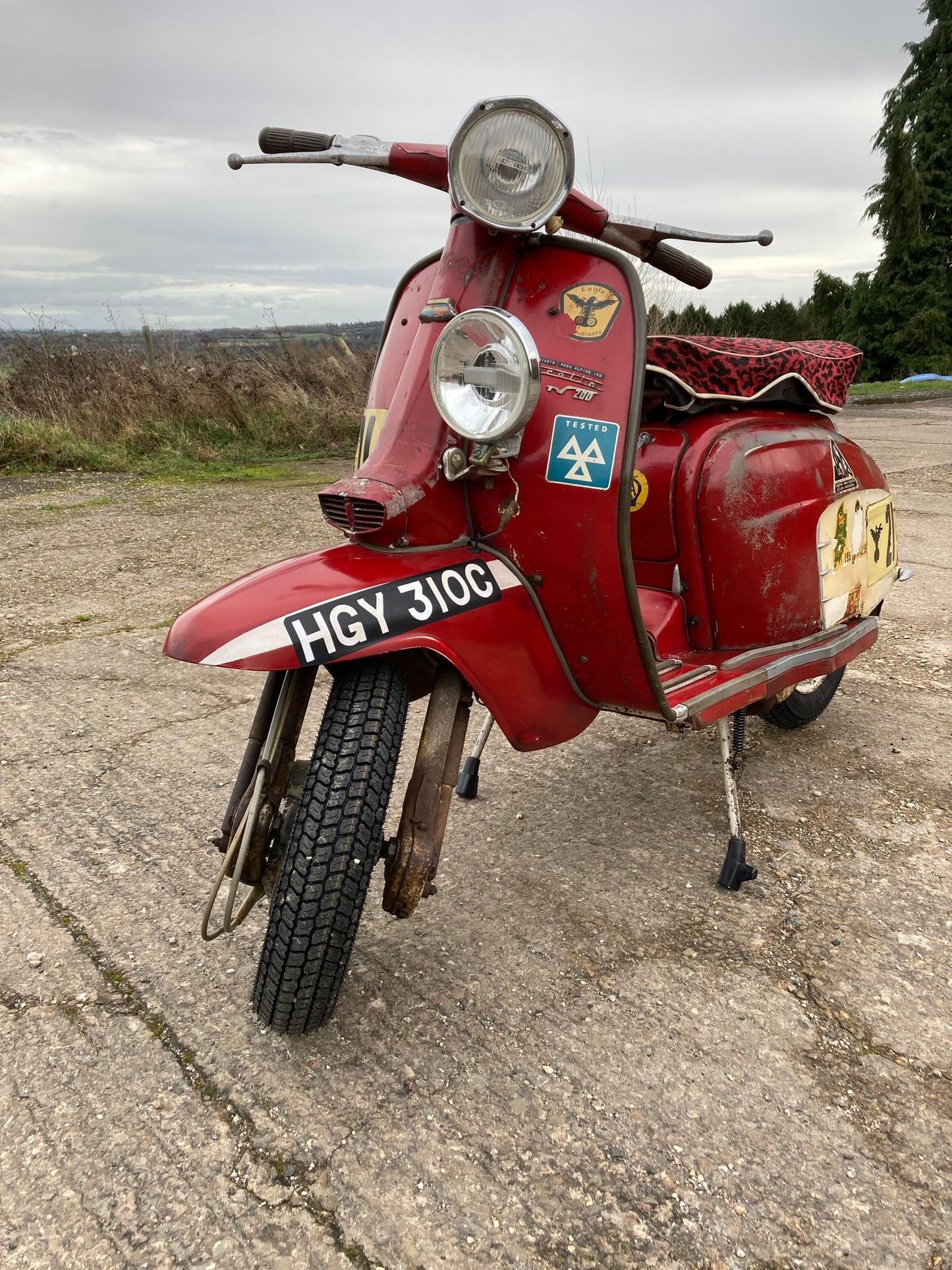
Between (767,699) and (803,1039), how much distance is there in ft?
2.96

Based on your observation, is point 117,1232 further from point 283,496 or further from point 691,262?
point 283,496

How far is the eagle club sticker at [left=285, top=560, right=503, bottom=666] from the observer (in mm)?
1458

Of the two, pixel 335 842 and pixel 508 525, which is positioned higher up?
pixel 508 525

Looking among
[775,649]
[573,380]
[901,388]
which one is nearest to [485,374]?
[573,380]

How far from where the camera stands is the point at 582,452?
1712mm

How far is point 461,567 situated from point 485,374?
33 cm

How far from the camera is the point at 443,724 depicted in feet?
5.36

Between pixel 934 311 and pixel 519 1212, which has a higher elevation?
pixel 934 311

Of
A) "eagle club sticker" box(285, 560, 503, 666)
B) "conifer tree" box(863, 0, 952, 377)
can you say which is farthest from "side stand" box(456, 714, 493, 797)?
"conifer tree" box(863, 0, 952, 377)

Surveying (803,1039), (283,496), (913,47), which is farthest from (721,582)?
(913,47)

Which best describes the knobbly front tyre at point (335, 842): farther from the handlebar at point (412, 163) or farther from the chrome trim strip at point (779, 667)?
the handlebar at point (412, 163)

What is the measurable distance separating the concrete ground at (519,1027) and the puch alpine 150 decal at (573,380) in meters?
1.07

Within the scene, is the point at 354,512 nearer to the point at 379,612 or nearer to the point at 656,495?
the point at 379,612

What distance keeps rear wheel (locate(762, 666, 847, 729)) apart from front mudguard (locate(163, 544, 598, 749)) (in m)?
1.22
